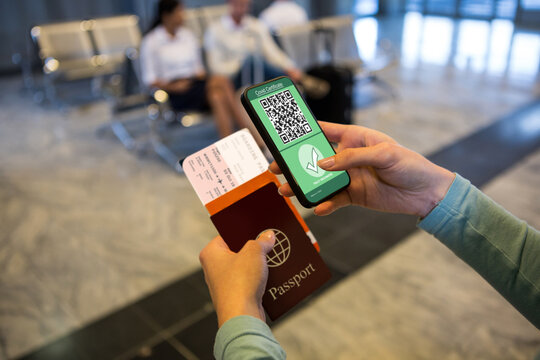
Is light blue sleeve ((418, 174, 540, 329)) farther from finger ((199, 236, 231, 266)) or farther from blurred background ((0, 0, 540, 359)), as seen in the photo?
blurred background ((0, 0, 540, 359))

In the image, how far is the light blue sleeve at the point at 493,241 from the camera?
90 cm

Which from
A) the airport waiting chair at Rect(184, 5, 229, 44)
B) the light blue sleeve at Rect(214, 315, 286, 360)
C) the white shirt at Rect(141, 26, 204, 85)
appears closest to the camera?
the light blue sleeve at Rect(214, 315, 286, 360)

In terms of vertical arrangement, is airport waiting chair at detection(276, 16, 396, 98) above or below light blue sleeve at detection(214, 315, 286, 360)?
below

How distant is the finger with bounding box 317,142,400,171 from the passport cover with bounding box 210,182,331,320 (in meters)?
0.14

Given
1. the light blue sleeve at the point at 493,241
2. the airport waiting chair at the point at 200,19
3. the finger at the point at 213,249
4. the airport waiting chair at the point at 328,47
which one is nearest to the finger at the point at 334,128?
the light blue sleeve at the point at 493,241

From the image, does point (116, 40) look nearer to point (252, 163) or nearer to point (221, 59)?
point (221, 59)

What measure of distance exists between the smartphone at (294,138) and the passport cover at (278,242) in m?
0.07

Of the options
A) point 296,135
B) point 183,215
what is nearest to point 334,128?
point 296,135

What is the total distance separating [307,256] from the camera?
0.90 metres

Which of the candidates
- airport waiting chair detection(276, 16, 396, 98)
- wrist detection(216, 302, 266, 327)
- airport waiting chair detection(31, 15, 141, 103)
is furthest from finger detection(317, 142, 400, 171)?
airport waiting chair detection(31, 15, 141, 103)

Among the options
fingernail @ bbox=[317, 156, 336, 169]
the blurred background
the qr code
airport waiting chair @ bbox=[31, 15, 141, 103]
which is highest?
the qr code

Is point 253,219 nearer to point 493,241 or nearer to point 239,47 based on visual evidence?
point 493,241

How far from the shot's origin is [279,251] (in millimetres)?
869

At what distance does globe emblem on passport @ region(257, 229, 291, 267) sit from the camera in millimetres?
857
